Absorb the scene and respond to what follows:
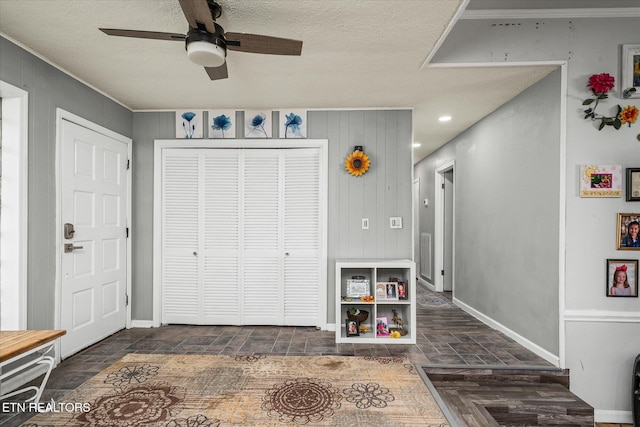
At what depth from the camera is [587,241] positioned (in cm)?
263

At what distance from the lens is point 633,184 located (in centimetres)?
256

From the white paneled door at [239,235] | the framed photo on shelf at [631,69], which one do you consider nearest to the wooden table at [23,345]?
the white paneled door at [239,235]

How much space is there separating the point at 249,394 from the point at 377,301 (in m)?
1.65

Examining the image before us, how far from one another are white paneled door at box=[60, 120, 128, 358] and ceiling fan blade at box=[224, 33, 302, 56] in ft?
6.51

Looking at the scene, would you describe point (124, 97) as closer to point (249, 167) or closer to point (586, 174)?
point (249, 167)

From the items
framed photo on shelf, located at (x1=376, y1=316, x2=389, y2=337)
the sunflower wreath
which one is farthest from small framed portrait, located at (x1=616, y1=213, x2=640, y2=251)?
the sunflower wreath

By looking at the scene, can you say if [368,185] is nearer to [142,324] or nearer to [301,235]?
[301,235]

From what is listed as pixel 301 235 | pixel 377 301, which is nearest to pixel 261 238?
pixel 301 235

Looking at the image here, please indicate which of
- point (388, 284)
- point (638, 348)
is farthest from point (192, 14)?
point (638, 348)

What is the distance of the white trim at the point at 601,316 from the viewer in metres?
2.58

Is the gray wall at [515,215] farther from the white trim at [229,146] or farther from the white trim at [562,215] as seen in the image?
the white trim at [229,146]

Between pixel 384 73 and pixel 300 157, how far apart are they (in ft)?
4.40

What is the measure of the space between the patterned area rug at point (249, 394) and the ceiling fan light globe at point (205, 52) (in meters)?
2.01

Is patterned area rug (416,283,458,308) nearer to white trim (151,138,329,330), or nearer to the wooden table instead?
white trim (151,138,329,330)
